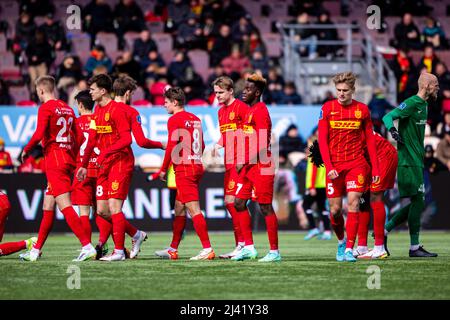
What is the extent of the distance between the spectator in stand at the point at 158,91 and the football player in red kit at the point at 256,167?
11042 millimetres

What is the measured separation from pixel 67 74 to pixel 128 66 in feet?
4.81

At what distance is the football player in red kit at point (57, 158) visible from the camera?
12.4m

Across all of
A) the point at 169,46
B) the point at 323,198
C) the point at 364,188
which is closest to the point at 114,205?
the point at 364,188

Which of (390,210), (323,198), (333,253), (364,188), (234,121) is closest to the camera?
(364,188)

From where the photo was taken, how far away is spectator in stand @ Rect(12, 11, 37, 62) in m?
25.5

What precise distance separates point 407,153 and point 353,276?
3220 mm

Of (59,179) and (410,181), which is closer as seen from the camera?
(59,179)

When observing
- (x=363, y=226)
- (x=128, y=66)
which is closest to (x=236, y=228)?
(x=363, y=226)

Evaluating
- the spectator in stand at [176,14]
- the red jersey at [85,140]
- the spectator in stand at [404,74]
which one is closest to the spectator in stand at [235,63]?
the spectator in stand at [176,14]

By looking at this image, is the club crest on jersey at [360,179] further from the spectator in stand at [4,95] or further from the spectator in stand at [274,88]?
the spectator in stand at [4,95]

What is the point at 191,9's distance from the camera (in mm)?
27516

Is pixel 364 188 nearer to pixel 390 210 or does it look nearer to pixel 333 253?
pixel 333 253

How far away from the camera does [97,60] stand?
79.8 ft

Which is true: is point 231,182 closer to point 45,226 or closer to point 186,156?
point 186,156
